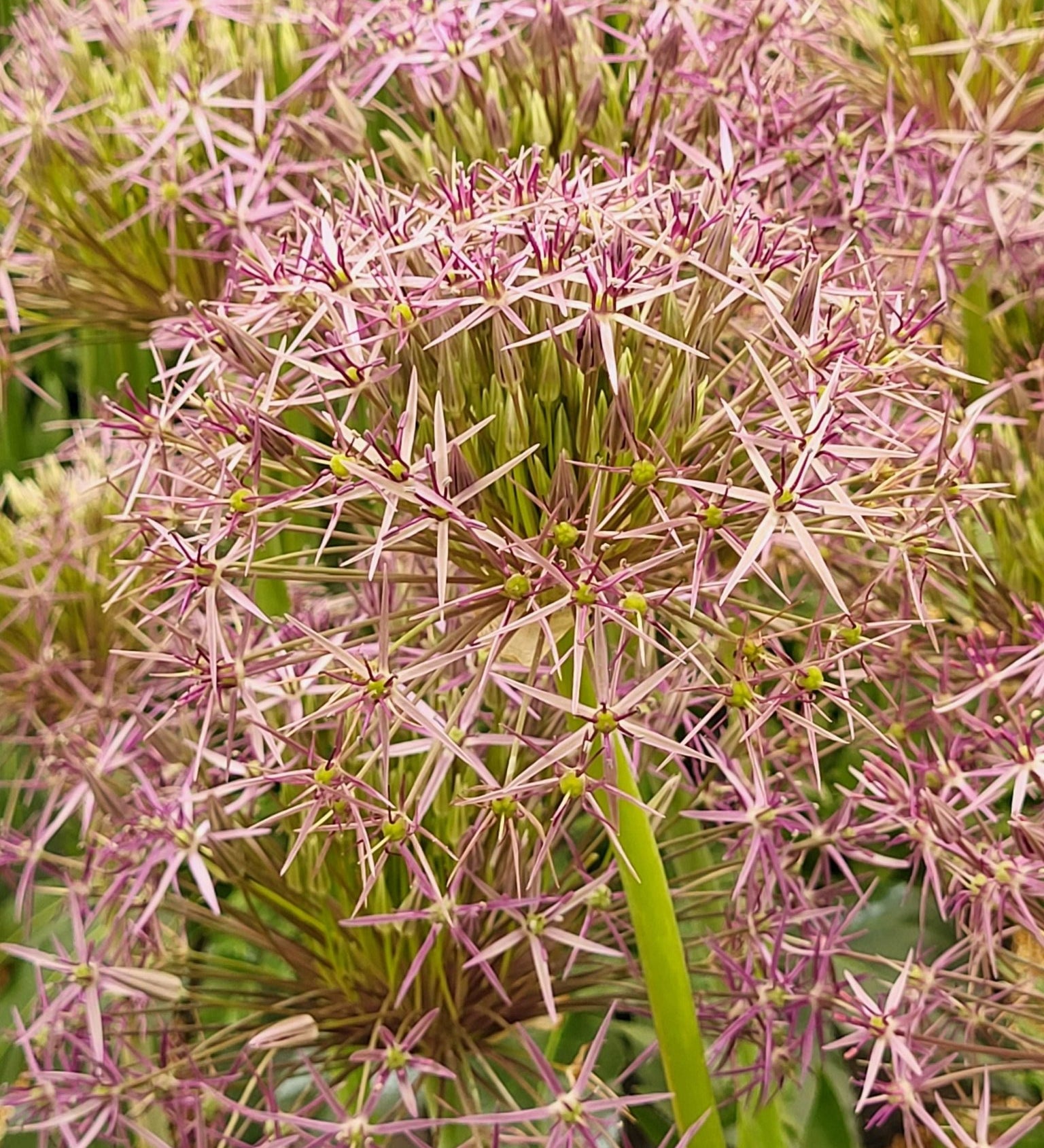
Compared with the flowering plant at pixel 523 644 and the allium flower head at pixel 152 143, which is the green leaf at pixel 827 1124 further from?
the allium flower head at pixel 152 143

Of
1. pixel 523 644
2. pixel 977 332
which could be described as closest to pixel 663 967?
pixel 523 644

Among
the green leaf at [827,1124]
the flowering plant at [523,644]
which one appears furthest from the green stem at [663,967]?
the green leaf at [827,1124]

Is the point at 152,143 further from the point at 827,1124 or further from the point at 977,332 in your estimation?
the point at 827,1124

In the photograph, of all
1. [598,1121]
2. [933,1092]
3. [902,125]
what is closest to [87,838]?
[598,1121]

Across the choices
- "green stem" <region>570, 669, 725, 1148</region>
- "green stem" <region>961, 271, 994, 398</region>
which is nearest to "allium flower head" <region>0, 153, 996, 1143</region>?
"green stem" <region>570, 669, 725, 1148</region>

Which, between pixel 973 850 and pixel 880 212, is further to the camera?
pixel 880 212

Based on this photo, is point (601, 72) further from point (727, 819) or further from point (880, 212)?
point (727, 819)

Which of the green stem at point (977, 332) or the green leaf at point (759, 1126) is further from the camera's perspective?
the green stem at point (977, 332)

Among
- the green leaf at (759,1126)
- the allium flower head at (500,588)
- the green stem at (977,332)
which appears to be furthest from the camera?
the green stem at (977,332)

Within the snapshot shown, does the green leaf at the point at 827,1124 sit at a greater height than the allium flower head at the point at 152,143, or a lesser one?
lesser
